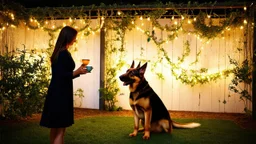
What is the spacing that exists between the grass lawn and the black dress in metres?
1.50

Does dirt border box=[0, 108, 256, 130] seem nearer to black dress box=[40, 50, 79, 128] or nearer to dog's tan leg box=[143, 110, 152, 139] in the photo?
dog's tan leg box=[143, 110, 152, 139]

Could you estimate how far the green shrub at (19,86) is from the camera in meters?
6.57

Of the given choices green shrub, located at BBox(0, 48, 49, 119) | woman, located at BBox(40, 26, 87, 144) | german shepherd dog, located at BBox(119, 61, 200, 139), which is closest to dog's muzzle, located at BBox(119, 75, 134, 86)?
german shepherd dog, located at BBox(119, 61, 200, 139)

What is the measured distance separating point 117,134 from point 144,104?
898 mm

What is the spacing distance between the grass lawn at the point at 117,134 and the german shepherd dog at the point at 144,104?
166 mm

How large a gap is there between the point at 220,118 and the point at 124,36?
3468mm

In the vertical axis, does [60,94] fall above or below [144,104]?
above

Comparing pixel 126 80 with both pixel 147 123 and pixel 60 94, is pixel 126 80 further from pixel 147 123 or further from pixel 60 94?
pixel 60 94

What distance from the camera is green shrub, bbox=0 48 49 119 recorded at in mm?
6566

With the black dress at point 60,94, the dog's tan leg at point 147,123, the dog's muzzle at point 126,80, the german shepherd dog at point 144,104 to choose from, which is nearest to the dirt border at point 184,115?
the german shepherd dog at point 144,104

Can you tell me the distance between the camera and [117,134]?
5.95 metres

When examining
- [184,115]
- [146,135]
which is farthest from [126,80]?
[184,115]

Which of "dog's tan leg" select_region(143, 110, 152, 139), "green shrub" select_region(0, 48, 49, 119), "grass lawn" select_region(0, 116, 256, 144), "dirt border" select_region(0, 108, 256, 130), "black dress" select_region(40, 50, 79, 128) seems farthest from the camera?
"dirt border" select_region(0, 108, 256, 130)

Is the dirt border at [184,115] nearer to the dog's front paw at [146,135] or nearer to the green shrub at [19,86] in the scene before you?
the green shrub at [19,86]
